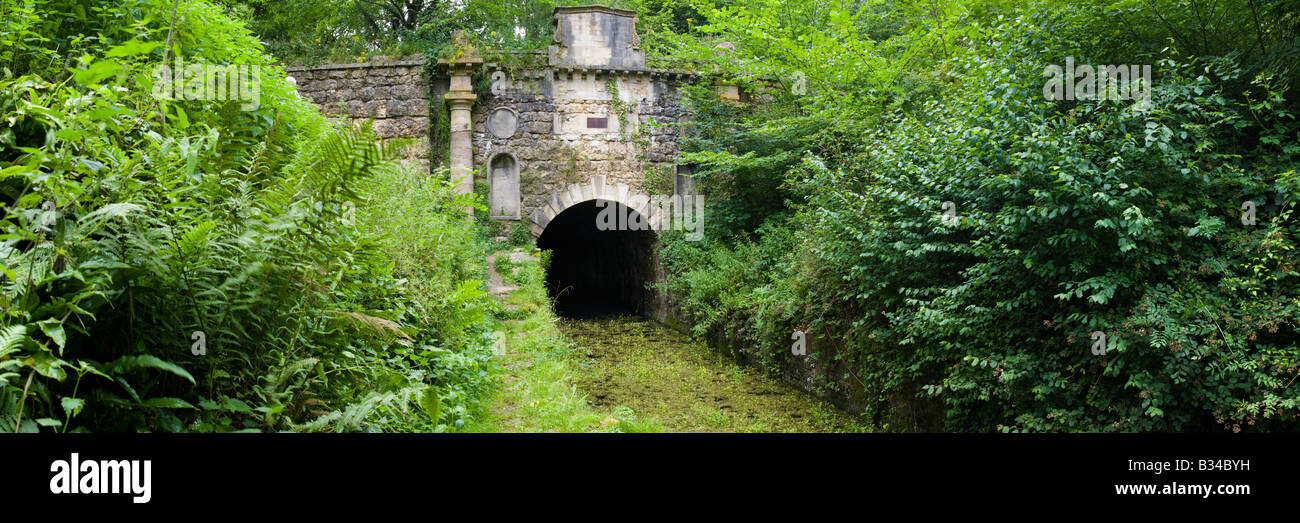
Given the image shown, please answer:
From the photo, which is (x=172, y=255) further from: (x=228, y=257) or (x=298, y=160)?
(x=298, y=160)

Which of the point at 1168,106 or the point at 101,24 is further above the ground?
the point at 101,24

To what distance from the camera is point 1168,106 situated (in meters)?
4.64

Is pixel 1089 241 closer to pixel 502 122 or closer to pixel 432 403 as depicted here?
pixel 432 403

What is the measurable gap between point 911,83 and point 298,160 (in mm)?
8781

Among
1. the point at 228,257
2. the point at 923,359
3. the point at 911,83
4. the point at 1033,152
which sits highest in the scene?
the point at 911,83

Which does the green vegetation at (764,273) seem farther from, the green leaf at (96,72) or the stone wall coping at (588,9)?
the stone wall coping at (588,9)

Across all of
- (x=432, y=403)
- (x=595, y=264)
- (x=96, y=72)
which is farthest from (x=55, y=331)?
(x=595, y=264)

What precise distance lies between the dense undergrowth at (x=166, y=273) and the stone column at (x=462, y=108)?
9.96 meters

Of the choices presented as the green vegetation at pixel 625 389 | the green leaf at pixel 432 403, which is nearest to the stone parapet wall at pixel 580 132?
the green vegetation at pixel 625 389

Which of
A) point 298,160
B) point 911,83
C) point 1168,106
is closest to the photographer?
point 298,160

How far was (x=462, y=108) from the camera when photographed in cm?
1383

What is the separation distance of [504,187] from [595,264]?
24.9ft

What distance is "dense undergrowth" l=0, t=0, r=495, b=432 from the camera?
217cm

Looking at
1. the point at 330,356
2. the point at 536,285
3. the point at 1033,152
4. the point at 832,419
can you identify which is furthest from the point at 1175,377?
the point at 536,285
